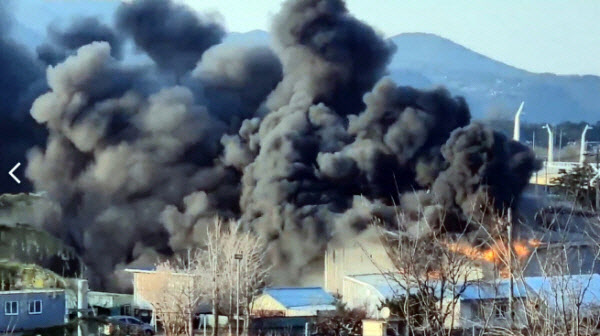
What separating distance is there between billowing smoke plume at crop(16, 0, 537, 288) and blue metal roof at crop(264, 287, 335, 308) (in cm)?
325

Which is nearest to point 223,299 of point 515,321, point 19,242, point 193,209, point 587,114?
point 193,209

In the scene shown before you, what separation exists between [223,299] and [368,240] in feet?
17.2

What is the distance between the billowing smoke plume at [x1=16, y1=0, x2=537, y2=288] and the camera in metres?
23.8

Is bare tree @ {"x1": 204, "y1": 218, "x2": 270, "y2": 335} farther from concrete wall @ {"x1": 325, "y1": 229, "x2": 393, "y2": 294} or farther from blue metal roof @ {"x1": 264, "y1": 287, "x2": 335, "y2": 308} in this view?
concrete wall @ {"x1": 325, "y1": 229, "x2": 393, "y2": 294}

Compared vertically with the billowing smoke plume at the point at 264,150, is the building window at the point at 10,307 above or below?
below

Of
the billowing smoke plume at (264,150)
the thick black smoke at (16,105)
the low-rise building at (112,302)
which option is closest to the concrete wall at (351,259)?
the billowing smoke plume at (264,150)

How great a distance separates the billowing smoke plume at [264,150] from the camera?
23750mm

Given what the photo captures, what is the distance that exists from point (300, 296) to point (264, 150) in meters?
6.58

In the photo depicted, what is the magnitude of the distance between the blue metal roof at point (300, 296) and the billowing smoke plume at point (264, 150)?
3253 mm

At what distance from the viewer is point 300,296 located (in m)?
18.5

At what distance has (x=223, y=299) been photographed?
16.8m

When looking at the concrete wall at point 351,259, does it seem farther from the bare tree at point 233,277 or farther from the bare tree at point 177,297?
the bare tree at point 177,297

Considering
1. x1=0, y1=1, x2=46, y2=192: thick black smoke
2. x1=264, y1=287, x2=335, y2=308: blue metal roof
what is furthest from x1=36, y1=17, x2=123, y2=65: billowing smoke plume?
x1=264, y1=287, x2=335, y2=308: blue metal roof

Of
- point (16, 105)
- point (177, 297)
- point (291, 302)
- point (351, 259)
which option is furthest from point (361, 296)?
point (16, 105)
